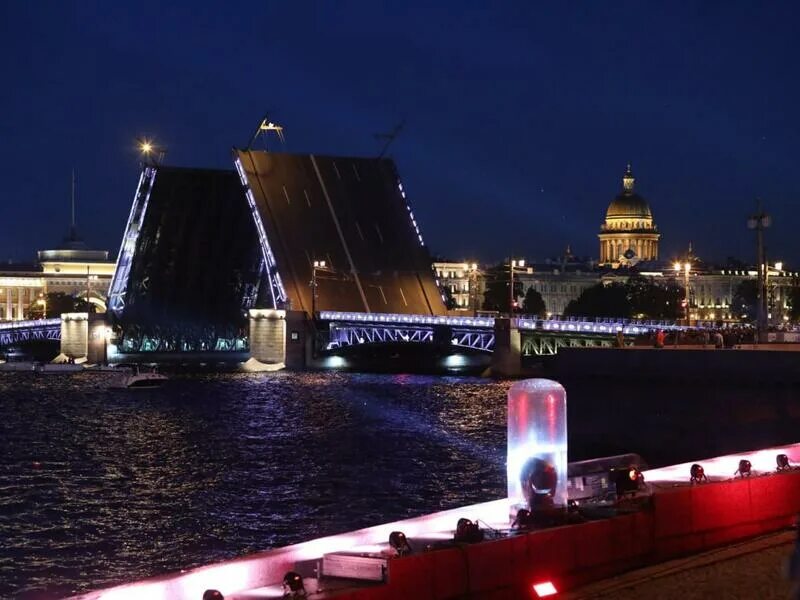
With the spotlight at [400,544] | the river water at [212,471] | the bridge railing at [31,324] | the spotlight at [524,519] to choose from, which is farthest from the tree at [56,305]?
the spotlight at [400,544]

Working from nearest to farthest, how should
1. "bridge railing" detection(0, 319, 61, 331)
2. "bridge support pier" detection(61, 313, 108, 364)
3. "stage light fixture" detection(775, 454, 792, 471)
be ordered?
"stage light fixture" detection(775, 454, 792, 471) → "bridge support pier" detection(61, 313, 108, 364) → "bridge railing" detection(0, 319, 61, 331)

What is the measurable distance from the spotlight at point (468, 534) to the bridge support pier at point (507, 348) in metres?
36.8

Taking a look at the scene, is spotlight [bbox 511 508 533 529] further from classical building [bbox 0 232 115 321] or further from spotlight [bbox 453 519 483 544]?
classical building [bbox 0 232 115 321]

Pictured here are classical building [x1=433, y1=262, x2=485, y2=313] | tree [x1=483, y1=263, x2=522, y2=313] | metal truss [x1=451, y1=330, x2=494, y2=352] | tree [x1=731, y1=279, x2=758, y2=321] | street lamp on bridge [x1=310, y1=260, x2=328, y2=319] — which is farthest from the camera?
classical building [x1=433, y1=262, x2=485, y2=313]

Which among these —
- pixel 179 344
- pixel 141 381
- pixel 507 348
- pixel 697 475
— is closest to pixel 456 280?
pixel 179 344

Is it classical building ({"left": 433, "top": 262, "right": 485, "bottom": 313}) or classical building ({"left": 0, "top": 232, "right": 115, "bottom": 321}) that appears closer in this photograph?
classical building ({"left": 433, "top": 262, "right": 485, "bottom": 313})

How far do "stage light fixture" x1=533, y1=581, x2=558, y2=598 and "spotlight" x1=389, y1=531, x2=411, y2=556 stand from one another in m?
0.83

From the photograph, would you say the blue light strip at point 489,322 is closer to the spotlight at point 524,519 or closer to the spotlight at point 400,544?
the spotlight at point 524,519

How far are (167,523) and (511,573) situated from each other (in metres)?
8.65

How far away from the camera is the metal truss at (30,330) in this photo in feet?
191

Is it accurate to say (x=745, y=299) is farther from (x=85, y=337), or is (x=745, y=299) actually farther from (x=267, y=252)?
(x=267, y=252)

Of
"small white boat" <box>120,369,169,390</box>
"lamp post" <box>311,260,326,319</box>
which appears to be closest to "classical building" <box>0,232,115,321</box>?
"lamp post" <box>311,260,326,319</box>

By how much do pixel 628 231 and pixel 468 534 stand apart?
368 ft

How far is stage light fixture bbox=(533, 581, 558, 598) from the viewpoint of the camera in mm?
7504
